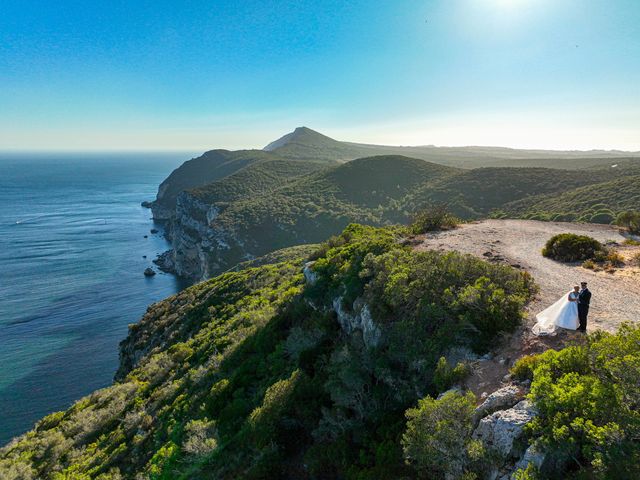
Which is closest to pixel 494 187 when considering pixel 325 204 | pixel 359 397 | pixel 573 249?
pixel 325 204

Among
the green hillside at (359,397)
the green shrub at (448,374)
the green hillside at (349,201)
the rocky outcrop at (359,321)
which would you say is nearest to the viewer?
the green hillside at (359,397)

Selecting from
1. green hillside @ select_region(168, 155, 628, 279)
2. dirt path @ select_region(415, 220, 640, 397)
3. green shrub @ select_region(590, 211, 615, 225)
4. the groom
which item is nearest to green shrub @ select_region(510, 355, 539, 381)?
dirt path @ select_region(415, 220, 640, 397)

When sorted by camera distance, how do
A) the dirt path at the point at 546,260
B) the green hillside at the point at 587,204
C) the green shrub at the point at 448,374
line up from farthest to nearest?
the green hillside at the point at 587,204 < the dirt path at the point at 546,260 < the green shrub at the point at 448,374

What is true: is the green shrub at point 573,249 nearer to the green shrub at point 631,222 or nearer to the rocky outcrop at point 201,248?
the green shrub at point 631,222

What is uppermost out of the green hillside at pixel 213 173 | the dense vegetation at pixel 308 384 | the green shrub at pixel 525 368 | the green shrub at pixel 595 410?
the green hillside at pixel 213 173

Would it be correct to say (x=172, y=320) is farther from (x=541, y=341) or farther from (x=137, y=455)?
(x=541, y=341)

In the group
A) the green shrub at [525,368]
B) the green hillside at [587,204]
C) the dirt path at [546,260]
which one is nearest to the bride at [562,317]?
the dirt path at [546,260]

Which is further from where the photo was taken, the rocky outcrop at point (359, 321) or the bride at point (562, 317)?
the rocky outcrop at point (359, 321)

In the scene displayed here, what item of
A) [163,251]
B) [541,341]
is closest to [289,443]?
[541,341]
